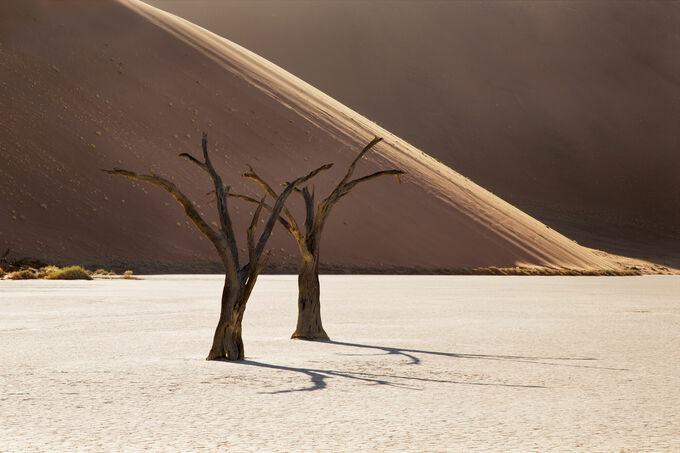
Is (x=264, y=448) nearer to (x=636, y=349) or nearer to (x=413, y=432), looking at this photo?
(x=413, y=432)

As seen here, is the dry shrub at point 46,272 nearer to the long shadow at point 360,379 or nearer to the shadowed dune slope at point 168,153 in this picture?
the shadowed dune slope at point 168,153

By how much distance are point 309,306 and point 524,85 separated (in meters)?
91.1

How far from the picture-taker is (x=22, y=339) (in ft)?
38.1

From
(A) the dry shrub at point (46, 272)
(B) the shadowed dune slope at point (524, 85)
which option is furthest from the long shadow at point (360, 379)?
(B) the shadowed dune slope at point (524, 85)

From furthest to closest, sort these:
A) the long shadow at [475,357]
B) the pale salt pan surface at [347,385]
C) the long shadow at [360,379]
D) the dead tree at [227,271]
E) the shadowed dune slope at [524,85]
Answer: the shadowed dune slope at [524,85] < the dead tree at [227,271] < the long shadow at [475,357] < the long shadow at [360,379] < the pale salt pan surface at [347,385]

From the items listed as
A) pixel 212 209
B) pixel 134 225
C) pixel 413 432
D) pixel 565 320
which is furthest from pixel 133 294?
pixel 212 209

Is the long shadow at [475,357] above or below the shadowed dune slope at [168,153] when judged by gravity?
below

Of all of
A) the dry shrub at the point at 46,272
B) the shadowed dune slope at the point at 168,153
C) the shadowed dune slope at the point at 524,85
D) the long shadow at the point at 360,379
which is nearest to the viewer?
the long shadow at the point at 360,379

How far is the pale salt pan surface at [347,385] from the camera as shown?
577 cm

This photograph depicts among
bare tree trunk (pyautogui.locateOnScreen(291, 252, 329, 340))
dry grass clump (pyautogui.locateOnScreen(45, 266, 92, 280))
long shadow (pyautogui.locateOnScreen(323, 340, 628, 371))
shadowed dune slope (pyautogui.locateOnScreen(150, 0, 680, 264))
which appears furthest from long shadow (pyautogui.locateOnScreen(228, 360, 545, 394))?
shadowed dune slope (pyautogui.locateOnScreen(150, 0, 680, 264))

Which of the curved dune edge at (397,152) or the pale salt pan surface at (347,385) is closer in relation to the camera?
the pale salt pan surface at (347,385)

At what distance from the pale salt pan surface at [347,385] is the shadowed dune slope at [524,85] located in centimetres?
6858

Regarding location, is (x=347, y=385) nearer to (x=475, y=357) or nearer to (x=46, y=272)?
(x=475, y=357)

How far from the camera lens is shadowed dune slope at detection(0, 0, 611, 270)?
1848 inches
